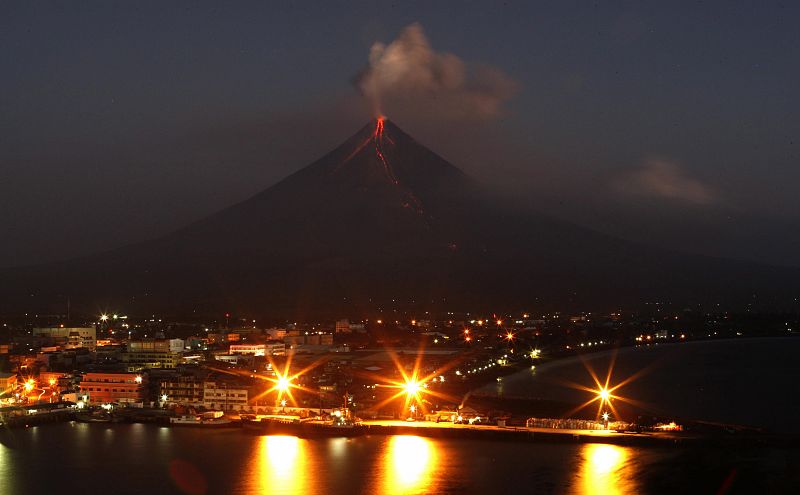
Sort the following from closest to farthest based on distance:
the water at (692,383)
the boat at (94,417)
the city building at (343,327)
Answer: the boat at (94,417) → the water at (692,383) → the city building at (343,327)

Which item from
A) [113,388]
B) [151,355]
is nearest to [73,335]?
[151,355]

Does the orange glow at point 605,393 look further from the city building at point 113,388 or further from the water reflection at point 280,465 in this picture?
the city building at point 113,388

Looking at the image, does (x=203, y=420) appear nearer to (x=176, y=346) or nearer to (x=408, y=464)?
(x=408, y=464)

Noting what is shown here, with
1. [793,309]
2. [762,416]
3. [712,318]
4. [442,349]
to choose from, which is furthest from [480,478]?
[793,309]

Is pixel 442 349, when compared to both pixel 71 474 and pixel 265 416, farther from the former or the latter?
pixel 71 474

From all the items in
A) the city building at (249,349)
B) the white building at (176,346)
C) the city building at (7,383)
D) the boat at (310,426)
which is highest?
the city building at (249,349)

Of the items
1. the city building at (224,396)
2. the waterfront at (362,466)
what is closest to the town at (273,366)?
the city building at (224,396)
